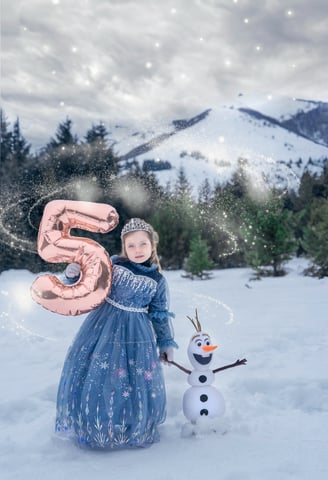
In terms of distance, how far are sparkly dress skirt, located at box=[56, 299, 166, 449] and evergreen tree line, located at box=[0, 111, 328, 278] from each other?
929 cm

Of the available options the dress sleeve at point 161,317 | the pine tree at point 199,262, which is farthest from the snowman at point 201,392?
the pine tree at point 199,262

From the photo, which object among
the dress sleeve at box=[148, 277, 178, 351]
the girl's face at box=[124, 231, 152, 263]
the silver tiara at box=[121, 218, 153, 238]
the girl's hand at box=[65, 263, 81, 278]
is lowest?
the dress sleeve at box=[148, 277, 178, 351]

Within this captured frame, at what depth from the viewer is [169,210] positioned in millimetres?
18219

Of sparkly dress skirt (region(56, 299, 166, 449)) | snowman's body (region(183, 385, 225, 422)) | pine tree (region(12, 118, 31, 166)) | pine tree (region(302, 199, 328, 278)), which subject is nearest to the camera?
sparkly dress skirt (region(56, 299, 166, 449))

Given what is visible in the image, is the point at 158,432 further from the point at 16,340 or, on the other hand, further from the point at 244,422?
the point at 16,340

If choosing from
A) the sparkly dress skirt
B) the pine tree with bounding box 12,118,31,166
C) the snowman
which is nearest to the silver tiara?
the sparkly dress skirt

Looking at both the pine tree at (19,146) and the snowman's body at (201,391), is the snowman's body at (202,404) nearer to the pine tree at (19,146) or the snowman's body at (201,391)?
the snowman's body at (201,391)

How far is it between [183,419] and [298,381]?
4.06 feet

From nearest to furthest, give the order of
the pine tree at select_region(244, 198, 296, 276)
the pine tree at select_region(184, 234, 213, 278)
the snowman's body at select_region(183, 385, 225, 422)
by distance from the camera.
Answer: the snowman's body at select_region(183, 385, 225, 422), the pine tree at select_region(244, 198, 296, 276), the pine tree at select_region(184, 234, 213, 278)

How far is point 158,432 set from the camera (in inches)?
120

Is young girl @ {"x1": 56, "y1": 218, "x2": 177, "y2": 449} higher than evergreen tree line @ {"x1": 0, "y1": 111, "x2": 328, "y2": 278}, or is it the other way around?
evergreen tree line @ {"x1": 0, "y1": 111, "x2": 328, "y2": 278}

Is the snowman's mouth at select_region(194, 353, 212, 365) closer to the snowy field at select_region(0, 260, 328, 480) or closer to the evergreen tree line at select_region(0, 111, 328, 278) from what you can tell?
the snowy field at select_region(0, 260, 328, 480)

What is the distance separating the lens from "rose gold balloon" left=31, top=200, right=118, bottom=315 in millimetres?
2949

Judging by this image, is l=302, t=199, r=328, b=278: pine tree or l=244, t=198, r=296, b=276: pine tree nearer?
l=302, t=199, r=328, b=278: pine tree
